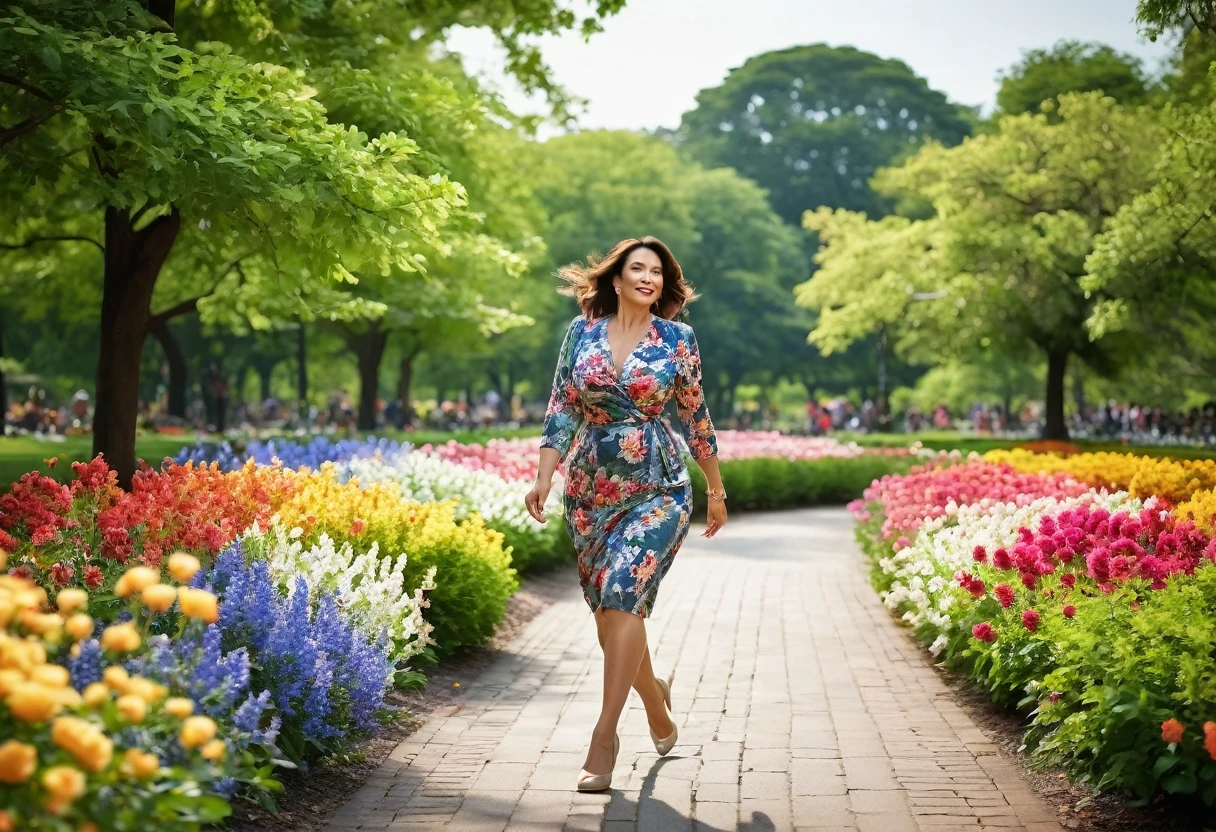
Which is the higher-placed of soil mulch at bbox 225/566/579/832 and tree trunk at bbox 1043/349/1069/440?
tree trunk at bbox 1043/349/1069/440

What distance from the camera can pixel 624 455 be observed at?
5.61 meters

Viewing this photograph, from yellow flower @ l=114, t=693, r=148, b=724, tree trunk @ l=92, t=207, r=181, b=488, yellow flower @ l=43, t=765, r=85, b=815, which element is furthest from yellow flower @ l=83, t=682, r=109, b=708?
tree trunk @ l=92, t=207, r=181, b=488

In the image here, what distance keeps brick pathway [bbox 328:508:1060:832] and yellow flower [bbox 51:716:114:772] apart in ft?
8.47

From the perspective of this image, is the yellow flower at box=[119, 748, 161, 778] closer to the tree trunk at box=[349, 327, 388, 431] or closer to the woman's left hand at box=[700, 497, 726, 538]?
the woman's left hand at box=[700, 497, 726, 538]

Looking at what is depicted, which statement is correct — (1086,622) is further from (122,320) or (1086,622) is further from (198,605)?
(122,320)

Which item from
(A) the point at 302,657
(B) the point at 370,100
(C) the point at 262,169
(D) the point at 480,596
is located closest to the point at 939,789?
(A) the point at 302,657

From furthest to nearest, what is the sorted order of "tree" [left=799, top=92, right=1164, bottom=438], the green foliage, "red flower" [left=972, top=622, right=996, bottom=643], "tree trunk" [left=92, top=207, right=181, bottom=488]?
1. the green foliage
2. "tree" [left=799, top=92, right=1164, bottom=438]
3. "tree trunk" [left=92, top=207, right=181, bottom=488]
4. "red flower" [left=972, top=622, right=996, bottom=643]

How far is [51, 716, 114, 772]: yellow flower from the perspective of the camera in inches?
98.5

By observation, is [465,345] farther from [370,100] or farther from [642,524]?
[642,524]

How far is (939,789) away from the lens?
217 inches

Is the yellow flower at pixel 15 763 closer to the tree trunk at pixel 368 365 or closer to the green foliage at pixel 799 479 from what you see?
the green foliage at pixel 799 479

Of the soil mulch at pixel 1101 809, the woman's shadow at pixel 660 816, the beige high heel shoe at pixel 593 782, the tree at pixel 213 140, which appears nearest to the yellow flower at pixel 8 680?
the woman's shadow at pixel 660 816

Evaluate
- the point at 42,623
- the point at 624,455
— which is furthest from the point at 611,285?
the point at 42,623

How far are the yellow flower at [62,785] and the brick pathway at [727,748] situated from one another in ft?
8.56
